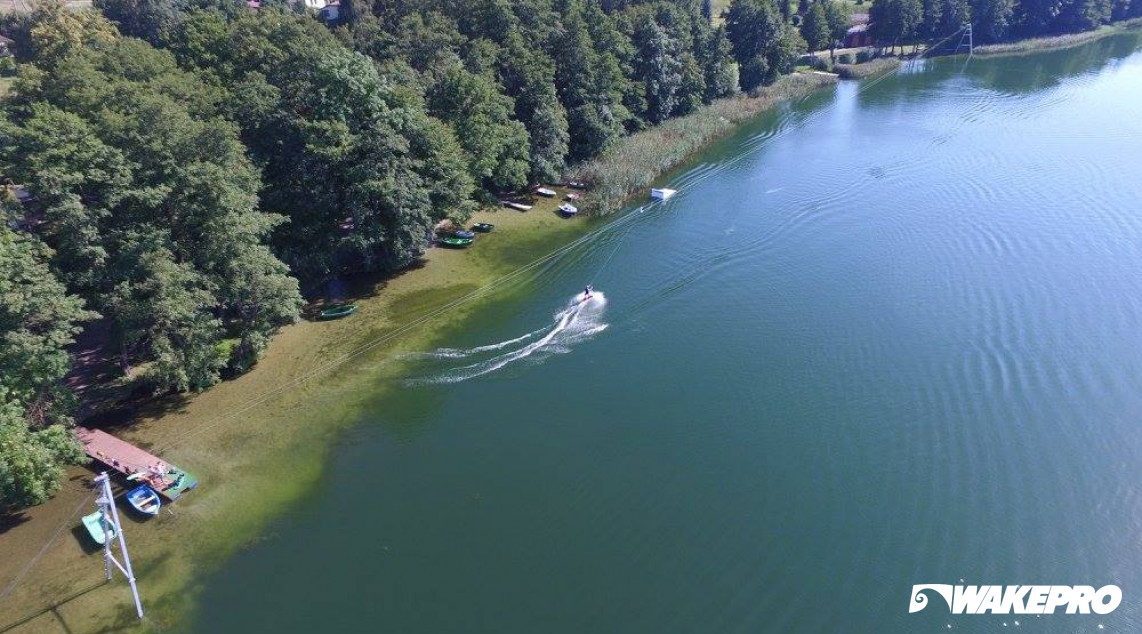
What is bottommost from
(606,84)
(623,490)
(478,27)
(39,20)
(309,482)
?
(623,490)

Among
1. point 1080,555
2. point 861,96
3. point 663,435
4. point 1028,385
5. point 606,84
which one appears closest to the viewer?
point 1080,555

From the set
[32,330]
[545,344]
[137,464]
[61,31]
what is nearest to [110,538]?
[137,464]

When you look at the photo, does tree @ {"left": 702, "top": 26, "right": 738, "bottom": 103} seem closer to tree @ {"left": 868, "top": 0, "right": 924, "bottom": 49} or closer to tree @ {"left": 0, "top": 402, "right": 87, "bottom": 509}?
tree @ {"left": 868, "top": 0, "right": 924, "bottom": 49}

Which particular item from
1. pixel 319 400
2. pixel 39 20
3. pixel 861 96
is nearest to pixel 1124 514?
pixel 319 400

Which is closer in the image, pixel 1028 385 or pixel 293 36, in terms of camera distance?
pixel 1028 385

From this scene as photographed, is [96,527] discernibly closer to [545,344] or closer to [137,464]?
[137,464]

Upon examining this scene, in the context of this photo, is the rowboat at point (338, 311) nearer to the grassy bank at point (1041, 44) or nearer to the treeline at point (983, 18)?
the treeline at point (983, 18)

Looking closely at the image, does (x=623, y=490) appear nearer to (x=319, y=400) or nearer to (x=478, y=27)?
(x=319, y=400)
